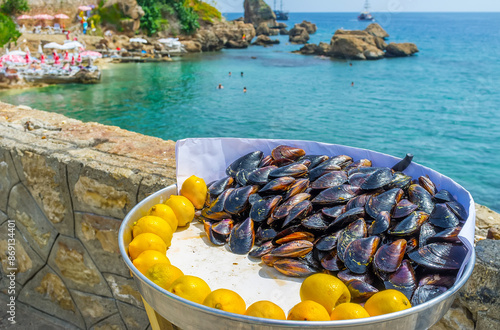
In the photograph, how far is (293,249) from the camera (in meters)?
1.59

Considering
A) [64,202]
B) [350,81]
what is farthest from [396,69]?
[64,202]

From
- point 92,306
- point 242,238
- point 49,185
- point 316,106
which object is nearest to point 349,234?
point 242,238

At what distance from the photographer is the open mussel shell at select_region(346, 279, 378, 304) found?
1437mm

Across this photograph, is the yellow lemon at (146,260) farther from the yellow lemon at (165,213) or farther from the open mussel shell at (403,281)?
the open mussel shell at (403,281)

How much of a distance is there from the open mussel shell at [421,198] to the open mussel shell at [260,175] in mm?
653

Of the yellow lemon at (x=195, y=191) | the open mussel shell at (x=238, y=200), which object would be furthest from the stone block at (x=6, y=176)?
the open mussel shell at (x=238, y=200)

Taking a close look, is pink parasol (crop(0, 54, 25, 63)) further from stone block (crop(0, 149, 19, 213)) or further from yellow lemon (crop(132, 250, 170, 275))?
yellow lemon (crop(132, 250, 170, 275))

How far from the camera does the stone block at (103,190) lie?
9.25 ft

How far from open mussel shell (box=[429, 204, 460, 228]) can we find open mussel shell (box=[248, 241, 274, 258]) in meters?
0.64

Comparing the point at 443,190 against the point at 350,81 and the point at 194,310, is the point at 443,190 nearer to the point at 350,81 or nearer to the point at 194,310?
the point at 194,310

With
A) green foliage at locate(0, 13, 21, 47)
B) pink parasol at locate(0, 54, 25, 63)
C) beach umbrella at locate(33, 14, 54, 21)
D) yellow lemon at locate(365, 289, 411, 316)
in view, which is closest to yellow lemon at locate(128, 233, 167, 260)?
yellow lemon at locate(365, 289, 411, 316)

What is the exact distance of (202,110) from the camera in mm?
26875

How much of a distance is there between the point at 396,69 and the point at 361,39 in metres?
10.7

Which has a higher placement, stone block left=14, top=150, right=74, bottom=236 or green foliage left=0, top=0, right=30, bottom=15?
green foliage left=0, top=0, right=30, bottom=15
